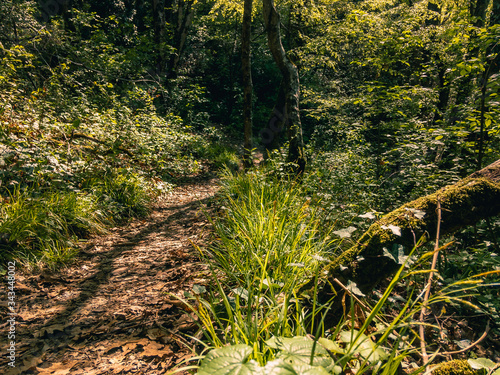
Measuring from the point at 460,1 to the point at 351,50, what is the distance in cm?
481

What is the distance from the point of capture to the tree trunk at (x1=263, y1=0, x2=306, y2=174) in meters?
5.79

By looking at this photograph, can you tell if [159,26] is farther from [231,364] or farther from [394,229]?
[231,364]

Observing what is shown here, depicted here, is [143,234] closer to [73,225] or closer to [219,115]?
[73,225]

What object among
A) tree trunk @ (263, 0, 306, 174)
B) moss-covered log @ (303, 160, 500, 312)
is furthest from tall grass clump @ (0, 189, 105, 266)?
tree trunk @ (263, 0, 306, 174)

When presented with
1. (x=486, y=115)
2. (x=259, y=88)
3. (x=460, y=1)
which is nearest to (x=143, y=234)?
(x=486, y=115)

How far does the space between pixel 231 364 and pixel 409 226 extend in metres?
1.31

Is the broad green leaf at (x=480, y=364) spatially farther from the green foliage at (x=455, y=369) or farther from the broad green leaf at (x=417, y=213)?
the broad green leaf at (x=417, y=213)

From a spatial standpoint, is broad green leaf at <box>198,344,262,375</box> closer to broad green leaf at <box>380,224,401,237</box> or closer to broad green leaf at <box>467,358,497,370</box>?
broad green leaf at <box>467,358,497,370</box>

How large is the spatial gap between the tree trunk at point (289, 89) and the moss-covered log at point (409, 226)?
4119 millimetres

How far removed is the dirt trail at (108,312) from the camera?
72.2 inches

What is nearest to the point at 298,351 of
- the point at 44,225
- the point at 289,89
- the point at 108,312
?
the point at 108,312

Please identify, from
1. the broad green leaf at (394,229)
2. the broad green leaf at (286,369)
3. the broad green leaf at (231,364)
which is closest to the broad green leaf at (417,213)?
the broad green leaf at (394,229)

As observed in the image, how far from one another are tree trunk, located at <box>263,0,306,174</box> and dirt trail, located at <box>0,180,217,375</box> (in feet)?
9.62

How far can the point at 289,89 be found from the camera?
618 cm
